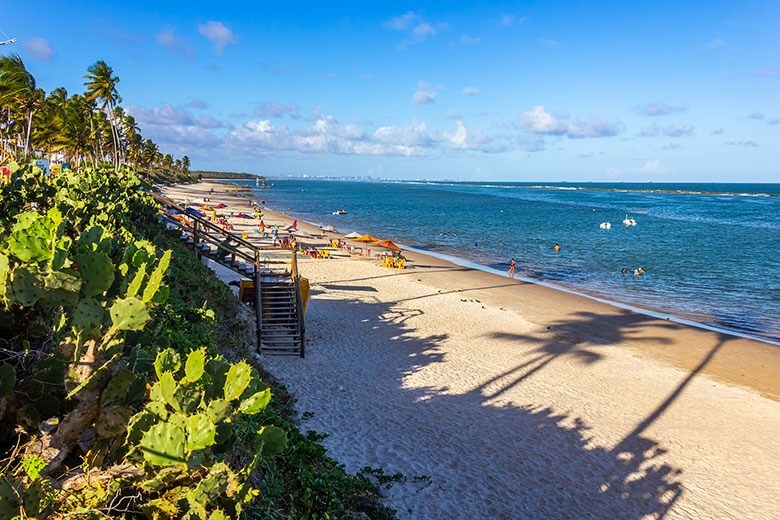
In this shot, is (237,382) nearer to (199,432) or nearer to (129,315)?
(199,432)

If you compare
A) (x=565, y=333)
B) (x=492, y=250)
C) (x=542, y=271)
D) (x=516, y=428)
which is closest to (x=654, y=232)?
(x=492, y=250)

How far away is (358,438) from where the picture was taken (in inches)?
385

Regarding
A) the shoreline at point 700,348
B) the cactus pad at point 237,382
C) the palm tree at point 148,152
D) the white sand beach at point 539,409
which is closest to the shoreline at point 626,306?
the shoreline at point 700,348

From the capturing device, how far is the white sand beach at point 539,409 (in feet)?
28.7

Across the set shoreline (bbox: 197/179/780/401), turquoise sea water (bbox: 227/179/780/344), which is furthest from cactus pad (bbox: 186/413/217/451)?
turquoise sea water (bbox: 227/179/780/344)

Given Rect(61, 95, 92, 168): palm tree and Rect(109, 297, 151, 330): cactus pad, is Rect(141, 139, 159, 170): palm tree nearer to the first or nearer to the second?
Rect(61, 95, 92, 168): palm tree

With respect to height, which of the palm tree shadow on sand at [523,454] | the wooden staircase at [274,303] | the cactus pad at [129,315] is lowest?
the palm tree shadow on sand at [523,454]

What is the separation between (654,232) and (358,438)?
199 ft

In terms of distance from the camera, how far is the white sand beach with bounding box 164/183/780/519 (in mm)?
8734

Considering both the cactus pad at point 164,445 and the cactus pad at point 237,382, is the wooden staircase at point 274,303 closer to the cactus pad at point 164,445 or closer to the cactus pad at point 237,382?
the cactus pad at point 237,382

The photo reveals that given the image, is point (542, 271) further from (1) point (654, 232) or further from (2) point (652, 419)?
(1) point (654, 232)

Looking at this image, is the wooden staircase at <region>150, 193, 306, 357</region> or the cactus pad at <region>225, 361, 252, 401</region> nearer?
the cactus pad at <region>225, 361, 252, 401</region>

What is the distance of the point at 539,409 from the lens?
12055 millimetres

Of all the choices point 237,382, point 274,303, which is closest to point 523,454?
point 237,382
